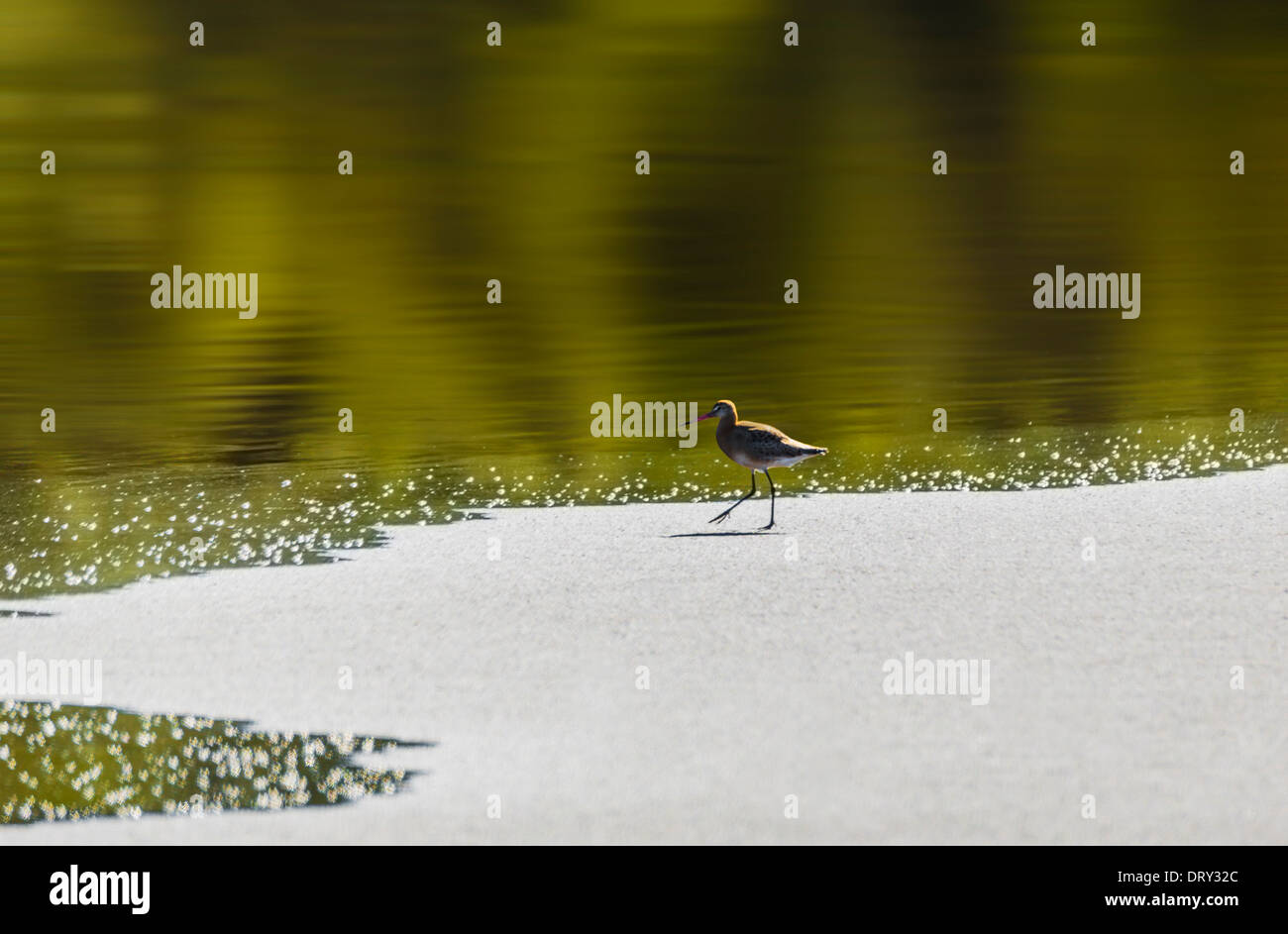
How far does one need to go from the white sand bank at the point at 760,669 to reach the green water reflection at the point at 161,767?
6cm

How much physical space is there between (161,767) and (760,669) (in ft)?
3.38

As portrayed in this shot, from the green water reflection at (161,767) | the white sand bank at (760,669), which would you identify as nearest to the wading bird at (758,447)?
the white sand bank at (760,669)

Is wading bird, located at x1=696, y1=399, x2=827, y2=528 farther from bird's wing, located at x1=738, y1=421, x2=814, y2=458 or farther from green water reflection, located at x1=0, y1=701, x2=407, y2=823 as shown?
green water reflection, located at x1=0, y1=701, x2=407, y2=823

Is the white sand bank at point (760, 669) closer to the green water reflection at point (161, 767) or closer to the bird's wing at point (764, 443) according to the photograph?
the green water reflection at point (161, 767)

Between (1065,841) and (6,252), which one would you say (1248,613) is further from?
(6,252)

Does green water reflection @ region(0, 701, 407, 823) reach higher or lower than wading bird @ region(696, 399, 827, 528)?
lower

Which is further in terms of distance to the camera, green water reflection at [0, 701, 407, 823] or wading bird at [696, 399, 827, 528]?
wading bird at [696, 399, 827, 528]

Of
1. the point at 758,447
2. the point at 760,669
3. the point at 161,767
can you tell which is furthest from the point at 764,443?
the point at 161,767

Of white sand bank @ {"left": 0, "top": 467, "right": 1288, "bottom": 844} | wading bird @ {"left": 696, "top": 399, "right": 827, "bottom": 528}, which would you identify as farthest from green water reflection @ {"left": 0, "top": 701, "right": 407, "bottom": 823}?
wading bird @ {"left": 696, "top": 399, "right": 827, "bottom": 528}

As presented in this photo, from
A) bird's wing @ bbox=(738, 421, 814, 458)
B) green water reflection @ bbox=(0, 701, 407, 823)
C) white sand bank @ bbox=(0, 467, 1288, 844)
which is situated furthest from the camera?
bird's wing @ bbox=(738, 421, 814, 458)

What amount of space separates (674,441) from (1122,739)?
2.78m

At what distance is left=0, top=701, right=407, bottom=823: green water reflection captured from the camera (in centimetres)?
188

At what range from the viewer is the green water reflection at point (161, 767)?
1.88m

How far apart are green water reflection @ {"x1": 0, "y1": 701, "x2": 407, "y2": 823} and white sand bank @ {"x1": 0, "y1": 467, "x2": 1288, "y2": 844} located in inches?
2.4
